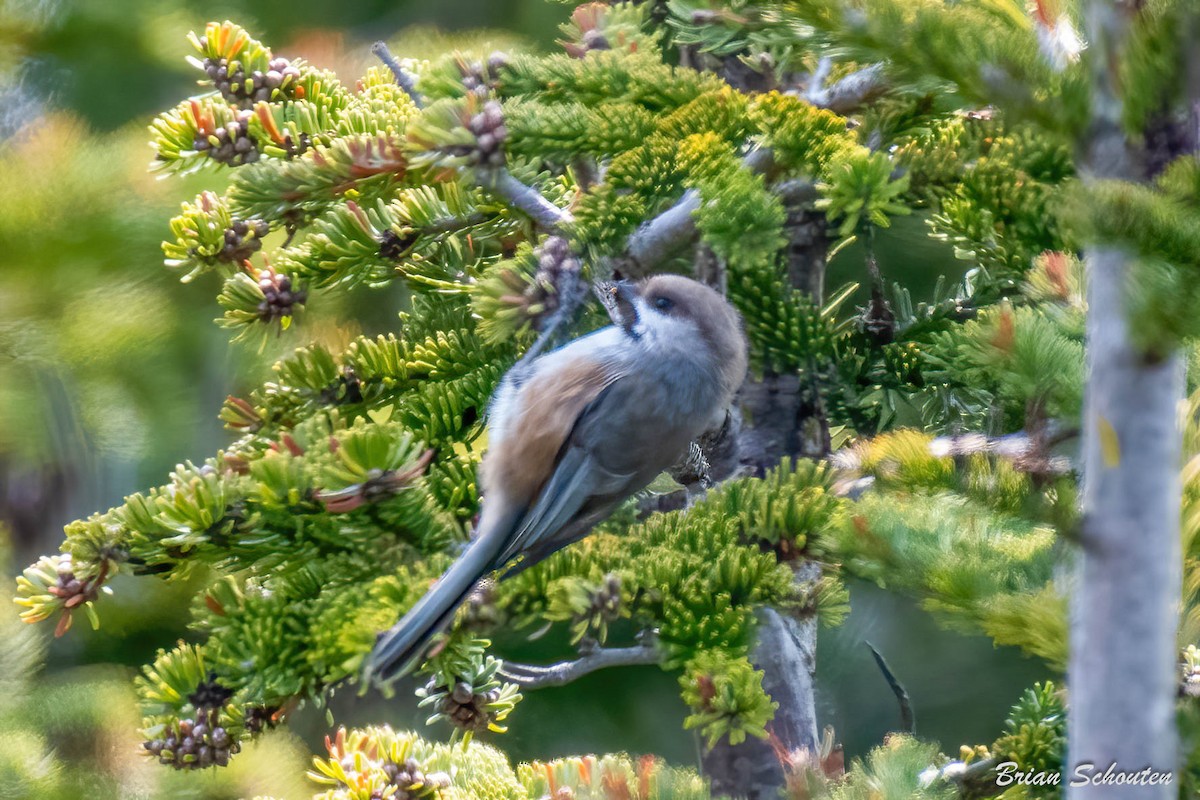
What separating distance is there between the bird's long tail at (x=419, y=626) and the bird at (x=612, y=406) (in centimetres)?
18

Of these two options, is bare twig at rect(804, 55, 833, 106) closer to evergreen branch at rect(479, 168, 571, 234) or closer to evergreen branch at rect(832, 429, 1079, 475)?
evergreen branch at rect(479, 168, 571, 234)

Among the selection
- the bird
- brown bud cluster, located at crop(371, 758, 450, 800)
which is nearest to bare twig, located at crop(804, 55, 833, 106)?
the bird

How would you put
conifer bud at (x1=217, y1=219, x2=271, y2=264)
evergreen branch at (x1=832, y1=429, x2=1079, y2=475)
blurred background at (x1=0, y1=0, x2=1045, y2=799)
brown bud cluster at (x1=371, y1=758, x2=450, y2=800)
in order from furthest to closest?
blurred background at (x1=0, y1=0, x2=1045, y2=799) < conifer bud at (x1=217, y1=219, x2=271, y2=264) < brown bud cluster at (x1=371, y1=758, x2=450, y2=800) < evergreen branch at (x1=832, y1=429, x2=1079, y2=475)

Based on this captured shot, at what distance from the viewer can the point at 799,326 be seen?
101 centimetres

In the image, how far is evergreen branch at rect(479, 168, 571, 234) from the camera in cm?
94

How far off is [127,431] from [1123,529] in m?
2.54

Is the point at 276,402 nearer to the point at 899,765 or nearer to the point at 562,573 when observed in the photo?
the point at 562,573

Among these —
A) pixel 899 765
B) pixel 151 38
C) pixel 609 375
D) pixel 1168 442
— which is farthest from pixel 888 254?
pixel 151 38

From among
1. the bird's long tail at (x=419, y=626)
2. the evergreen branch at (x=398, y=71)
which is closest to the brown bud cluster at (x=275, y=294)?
the evergreen branch at (x=398, y=71)

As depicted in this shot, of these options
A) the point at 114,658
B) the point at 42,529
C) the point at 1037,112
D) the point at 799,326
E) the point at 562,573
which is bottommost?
the point at 114,658

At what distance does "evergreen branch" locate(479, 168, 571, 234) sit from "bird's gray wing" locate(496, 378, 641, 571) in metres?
0.21

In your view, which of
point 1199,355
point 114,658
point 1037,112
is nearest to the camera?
point 1037,112

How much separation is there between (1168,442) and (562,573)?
0.45 meters

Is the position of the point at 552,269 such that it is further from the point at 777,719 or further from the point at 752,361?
the point at 777,719
